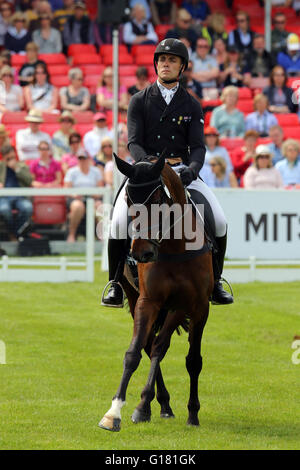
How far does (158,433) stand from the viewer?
27.2 feet

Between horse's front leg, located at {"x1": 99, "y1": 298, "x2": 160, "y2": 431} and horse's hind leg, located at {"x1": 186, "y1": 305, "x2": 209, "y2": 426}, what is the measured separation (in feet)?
1.69

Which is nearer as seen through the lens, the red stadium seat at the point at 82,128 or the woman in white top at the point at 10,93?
the red stadium seat at the point at 82,128

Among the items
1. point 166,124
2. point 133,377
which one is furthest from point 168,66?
point 133,377

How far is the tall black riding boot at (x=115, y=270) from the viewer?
9227 millimetres

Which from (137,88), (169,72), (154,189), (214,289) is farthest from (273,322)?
(137,88)

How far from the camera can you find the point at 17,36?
82.7 ft

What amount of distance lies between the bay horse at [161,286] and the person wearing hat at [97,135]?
12687mm

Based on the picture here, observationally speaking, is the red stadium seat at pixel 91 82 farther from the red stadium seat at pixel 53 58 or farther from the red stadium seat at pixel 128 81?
the red stadium seat at pixel 53 58

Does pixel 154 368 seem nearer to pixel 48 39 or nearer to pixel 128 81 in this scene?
pixel 128 81

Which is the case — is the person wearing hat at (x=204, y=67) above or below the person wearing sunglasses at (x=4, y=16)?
below

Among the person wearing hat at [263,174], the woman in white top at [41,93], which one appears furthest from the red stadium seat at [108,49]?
the person wearing hat at [263,174]

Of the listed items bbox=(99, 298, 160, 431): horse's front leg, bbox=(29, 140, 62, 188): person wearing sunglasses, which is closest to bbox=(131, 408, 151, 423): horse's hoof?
bbox=(99, 298, 160, 431): horse's front leg

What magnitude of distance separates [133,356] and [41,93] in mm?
15763

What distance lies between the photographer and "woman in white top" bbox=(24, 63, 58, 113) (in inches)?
914
